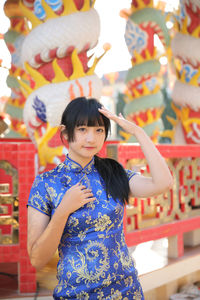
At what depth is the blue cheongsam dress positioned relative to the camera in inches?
46.3

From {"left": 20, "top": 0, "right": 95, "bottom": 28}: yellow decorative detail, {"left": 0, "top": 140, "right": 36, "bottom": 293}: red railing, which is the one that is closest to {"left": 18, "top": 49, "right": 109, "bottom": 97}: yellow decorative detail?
{"left": 20, "top": 0, "right": 95, "bottom": 28}: yellow decorative detail

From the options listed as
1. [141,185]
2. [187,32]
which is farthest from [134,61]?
[141,185]

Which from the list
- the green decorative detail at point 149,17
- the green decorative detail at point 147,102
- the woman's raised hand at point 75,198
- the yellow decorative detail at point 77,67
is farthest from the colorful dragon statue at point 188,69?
the woman's raised hand at point 75,198

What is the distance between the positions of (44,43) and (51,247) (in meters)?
1.92

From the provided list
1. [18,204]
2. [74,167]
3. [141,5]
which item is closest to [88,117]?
[74,167]

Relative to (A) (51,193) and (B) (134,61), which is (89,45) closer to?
(A) (51,193)

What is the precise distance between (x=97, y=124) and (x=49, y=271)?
4.90 ft

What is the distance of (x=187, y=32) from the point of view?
439 centimetres

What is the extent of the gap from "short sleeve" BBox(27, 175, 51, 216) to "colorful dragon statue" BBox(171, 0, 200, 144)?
3526mm

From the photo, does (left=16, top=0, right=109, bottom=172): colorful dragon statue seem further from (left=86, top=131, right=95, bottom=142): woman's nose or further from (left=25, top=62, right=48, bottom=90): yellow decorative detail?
Answer: (left=86, top=131, right=95, bottom=142): woman's nose

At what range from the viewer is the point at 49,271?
241 centimetres

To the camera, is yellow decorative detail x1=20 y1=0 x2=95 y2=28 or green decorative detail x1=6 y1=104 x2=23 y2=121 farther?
green decorative detail x1=6 y1=104 x2=23 y2=121

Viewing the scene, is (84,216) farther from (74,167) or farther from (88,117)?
(88,117)

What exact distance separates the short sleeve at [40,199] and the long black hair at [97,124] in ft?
0.59
